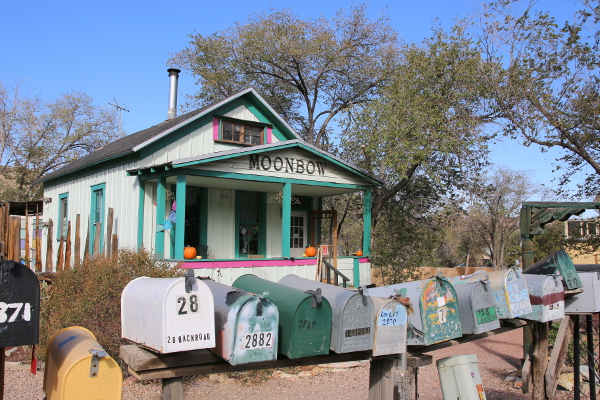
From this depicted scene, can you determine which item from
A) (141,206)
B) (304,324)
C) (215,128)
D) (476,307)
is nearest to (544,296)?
(476,307)

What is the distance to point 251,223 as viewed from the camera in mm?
14195

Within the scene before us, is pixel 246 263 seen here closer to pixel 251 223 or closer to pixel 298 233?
pixel 251 223

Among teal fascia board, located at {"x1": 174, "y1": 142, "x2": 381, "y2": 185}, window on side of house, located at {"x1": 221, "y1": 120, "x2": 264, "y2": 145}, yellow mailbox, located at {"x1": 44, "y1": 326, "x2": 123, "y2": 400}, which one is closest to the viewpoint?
yellow mailbox, located at {"x1": 44, "y1": 326, "x2": 123, "y2": 400}

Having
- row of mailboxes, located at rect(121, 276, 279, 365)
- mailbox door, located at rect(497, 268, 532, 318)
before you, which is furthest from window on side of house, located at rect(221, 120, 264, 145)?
row of mailboxes, located at rect(121, 276, 279, 365)

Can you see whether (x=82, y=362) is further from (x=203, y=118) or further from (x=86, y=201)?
(x=86, y=201)

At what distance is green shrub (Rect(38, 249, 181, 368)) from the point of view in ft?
24.4

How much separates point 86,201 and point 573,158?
563 inches

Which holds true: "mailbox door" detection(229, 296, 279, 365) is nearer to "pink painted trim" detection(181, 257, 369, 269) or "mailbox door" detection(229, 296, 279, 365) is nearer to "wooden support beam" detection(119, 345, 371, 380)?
"wooden support beam" detection(119, 345, 371, 380)

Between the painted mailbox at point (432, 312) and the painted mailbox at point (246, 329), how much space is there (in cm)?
126

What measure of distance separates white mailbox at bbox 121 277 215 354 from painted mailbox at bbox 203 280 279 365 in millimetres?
123

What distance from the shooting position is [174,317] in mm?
3088

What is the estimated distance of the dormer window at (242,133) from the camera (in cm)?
1391

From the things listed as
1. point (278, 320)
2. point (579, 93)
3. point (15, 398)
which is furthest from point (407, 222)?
point (278, 320)

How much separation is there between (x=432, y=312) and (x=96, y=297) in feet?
17.7
